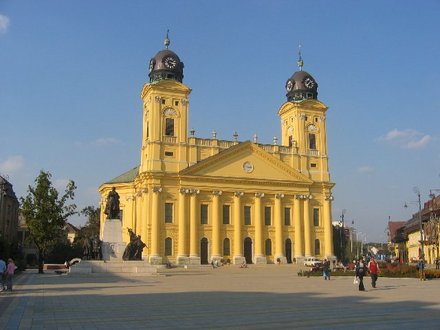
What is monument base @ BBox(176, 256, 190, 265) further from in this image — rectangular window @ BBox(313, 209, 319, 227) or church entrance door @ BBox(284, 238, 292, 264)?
rectangular window @ BBox(313, 209, 319, 227)

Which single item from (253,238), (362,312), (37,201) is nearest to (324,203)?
(253,238)

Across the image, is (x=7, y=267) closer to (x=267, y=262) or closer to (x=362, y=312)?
(x=362, y=312)

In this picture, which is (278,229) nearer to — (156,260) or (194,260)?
(194,260)

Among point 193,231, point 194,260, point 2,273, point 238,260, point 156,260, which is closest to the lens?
point 2,273

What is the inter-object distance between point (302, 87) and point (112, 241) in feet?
157

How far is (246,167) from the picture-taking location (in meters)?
A: 68.6

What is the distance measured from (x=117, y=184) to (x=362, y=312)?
62.6 m

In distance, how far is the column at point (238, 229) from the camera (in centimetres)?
6550

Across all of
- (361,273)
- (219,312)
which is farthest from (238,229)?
(219,312)

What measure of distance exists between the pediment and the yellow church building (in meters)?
0.14

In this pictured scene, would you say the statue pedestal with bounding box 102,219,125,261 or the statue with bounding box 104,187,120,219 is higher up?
the statue with bounding box 104,187,120,219

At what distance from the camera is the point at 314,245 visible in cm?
7094

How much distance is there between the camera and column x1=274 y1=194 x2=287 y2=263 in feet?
222

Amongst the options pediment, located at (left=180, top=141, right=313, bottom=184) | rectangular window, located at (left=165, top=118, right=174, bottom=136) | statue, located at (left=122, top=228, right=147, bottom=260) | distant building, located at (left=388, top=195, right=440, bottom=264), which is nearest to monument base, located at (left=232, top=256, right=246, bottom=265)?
pediment, located at (left=180, top=141, right=313, bottom=184)
